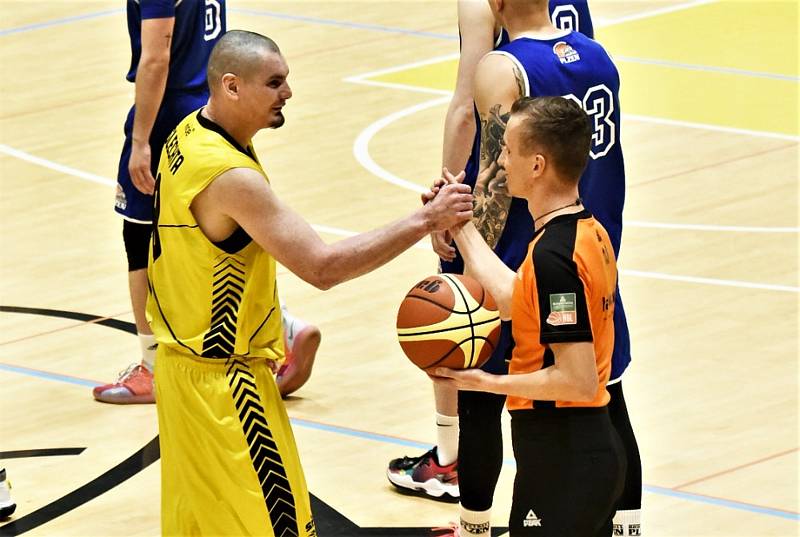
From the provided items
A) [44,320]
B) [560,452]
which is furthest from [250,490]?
[44,320]

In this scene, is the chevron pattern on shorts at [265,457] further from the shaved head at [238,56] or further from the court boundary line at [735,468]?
the court boundary line at [735,468]

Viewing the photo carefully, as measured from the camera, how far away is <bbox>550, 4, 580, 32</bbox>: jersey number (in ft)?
21.3

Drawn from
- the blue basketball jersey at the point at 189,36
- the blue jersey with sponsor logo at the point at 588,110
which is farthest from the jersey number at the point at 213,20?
the blue jersey with sponsor logo at the point at 588,110

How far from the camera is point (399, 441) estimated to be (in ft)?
25.2

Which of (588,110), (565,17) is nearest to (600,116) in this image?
(588,110)

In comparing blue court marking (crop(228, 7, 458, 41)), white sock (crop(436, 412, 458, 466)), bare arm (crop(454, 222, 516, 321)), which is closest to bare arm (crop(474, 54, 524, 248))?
bare arm (crop(454, 222, 516, 321))

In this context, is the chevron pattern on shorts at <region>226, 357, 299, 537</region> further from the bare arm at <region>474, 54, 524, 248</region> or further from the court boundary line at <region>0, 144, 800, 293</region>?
the court boundary line at <region>0, 144, 800, 293</region>

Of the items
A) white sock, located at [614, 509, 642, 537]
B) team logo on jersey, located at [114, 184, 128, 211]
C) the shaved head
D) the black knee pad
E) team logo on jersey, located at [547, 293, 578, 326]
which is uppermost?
the shaved head

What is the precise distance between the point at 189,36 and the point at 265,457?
362 cm

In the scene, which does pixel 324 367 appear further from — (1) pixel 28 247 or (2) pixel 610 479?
(2) pixel 610 479

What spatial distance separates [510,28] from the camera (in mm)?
5621

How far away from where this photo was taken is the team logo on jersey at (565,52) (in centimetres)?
550

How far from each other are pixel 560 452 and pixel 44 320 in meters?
5.22

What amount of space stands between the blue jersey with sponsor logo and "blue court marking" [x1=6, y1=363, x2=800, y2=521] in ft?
4.63
